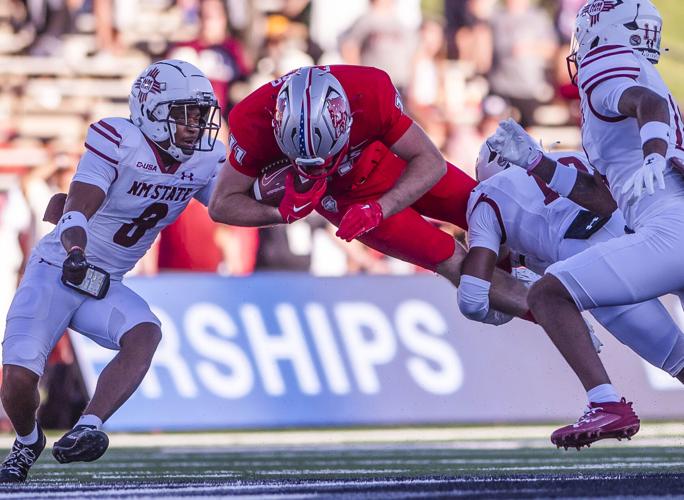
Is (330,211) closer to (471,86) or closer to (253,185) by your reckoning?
(253,185)

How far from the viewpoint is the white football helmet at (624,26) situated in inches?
182

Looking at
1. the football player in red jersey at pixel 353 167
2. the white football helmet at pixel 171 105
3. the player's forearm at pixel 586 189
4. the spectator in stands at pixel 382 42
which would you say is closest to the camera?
the football player in red jersey at pixel 353 167

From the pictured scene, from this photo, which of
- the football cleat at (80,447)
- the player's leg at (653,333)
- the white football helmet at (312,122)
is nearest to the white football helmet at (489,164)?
the player's leg at (653,333)

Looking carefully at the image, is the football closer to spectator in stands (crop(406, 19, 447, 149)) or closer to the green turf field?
the green turf field

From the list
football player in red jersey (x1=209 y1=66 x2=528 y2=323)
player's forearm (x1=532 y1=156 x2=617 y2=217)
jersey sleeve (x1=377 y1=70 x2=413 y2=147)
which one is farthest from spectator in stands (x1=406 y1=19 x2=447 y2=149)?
player's forearm (x1=532 y1=156 x2=617 y2=217)

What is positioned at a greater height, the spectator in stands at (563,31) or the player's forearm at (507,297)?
the player's forearm at (507,297)

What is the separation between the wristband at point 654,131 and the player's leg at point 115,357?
82.7 inches

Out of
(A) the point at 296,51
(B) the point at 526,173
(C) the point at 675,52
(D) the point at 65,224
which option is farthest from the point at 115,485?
(C) the point at 675,52

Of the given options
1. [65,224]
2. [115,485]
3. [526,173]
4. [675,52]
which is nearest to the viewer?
[115,485]

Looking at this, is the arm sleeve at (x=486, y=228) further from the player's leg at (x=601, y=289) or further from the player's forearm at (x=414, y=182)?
the player's leg at (x=601, y=289)

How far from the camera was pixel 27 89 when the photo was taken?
979 cm

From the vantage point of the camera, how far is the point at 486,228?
5488mm

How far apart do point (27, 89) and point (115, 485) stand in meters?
5.67

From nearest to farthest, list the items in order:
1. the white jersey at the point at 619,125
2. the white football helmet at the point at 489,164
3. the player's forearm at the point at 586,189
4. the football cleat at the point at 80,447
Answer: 1. the white jersey at the point at 619,125
2. the football cleat at the point at 80,447
3. the player's forearm at the point at 586,189
4. the white football helmet at the point at 489,164
